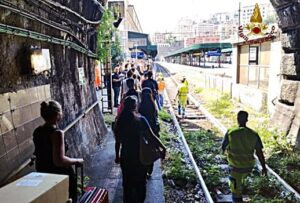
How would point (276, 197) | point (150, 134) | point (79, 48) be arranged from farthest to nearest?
point (79, 48), point (276, 197), point (150, 134)

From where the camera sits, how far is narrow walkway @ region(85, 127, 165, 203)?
19.1 feet

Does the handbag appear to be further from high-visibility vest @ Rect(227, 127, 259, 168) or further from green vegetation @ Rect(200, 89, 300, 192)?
green vegetation @ Rect(200, 89, 300, 192)

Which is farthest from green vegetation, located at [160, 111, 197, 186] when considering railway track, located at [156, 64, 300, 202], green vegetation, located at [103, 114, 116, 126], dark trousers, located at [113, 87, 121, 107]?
dark trousers, located at [113, 87, 121, 107]

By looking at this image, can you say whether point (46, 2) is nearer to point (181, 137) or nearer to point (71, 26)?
point (71, 26)

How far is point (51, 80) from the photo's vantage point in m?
5.90

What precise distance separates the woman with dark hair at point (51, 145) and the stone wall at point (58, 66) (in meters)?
0.63

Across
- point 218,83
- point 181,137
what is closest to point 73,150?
point 181,137

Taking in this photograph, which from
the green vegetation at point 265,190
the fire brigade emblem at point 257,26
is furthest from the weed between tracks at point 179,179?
the fire brigade emblem at point 257,26

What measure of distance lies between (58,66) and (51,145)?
3.27m

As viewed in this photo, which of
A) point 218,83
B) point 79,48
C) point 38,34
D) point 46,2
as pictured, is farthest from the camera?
point 218,83

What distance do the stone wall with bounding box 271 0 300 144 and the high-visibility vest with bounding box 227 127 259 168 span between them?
4.87m

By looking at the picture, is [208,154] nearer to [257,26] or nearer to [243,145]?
[243,145]

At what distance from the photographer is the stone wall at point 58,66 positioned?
422 cm

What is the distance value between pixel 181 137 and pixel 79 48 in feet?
14.2
